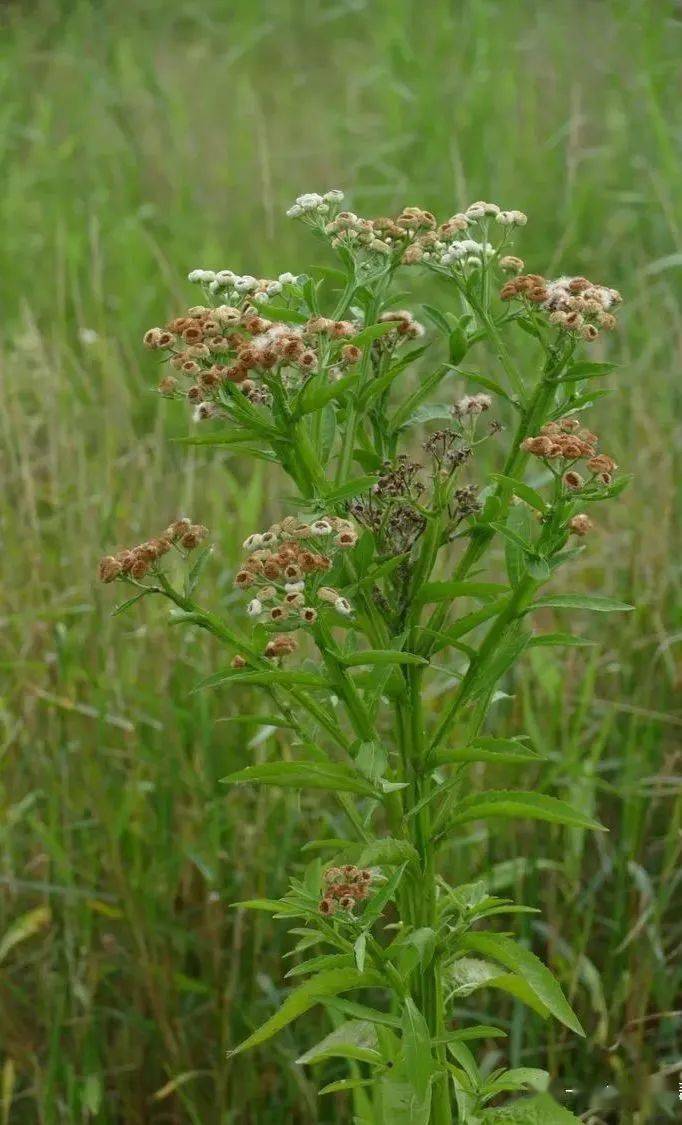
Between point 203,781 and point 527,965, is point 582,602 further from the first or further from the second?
point 203,781

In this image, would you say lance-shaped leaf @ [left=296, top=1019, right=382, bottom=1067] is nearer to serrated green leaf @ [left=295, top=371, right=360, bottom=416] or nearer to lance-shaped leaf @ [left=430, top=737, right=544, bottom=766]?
lance-shaped leaf @ [left=430, top=737, right=544, bottom=766]

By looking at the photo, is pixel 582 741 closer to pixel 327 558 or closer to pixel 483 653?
pixel 483 653

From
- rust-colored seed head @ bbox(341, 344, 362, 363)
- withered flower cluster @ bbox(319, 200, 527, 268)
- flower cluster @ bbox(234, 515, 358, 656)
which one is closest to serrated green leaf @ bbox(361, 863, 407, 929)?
flower cluster @ bbox(234, 515, 358, 656)

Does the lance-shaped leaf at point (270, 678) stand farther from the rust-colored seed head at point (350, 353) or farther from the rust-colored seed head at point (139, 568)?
the rust-colored seed head at point (350, 353)

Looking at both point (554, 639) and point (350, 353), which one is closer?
point (350, 353)

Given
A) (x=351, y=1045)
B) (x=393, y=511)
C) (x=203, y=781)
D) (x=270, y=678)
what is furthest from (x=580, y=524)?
(x=203, y=781)

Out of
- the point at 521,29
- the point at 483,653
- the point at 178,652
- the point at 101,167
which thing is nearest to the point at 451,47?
the point at 521,29
